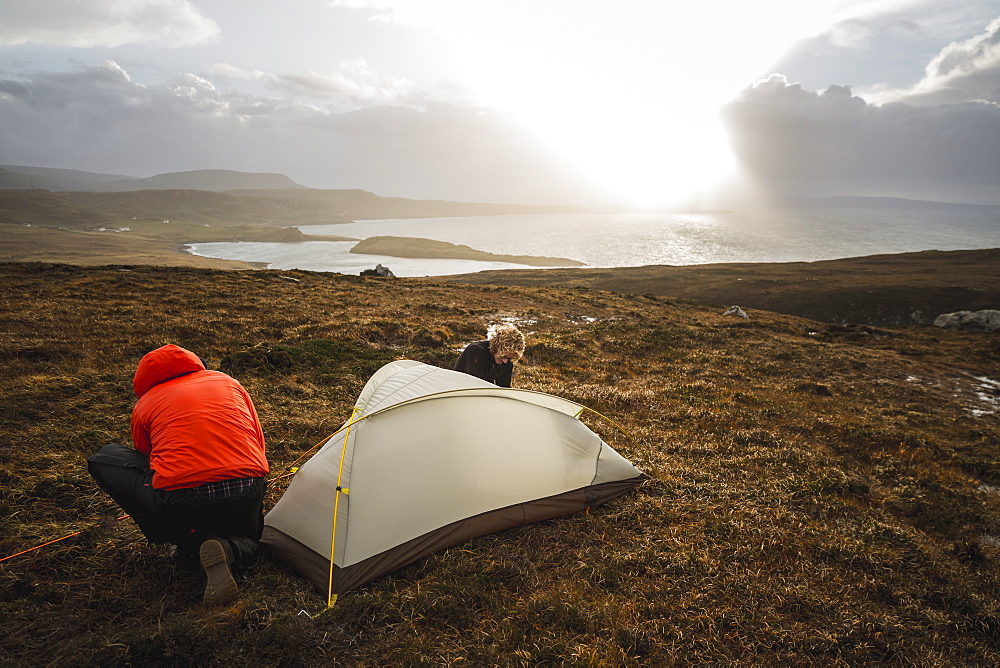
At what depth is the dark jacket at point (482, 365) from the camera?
30.8ft

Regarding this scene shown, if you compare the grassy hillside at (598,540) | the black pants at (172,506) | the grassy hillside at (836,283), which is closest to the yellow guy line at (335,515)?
the grassy hillside at (598,540)

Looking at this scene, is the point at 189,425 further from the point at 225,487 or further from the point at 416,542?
the point at 416,542

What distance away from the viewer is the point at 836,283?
62.5 m

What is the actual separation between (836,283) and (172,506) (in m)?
76.3

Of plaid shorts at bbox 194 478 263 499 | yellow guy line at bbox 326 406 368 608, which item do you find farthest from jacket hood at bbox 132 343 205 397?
yellow guy line at bbox 326 406 368 608

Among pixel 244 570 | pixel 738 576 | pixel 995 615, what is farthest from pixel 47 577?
pixel 995 615

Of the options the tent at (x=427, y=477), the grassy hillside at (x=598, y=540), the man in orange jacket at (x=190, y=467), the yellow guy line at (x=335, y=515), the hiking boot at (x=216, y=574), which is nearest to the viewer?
the grassy hillside at (x=598, y=540)

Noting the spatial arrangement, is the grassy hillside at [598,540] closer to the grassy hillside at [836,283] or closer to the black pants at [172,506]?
the black pants at [172,506]

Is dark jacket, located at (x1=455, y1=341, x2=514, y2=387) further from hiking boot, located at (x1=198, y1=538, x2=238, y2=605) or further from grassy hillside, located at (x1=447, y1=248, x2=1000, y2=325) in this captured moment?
grassy hillside, located at (x1=447, y1=248, x2=1000, y2=325)

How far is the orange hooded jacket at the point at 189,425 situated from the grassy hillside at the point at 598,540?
151 cm

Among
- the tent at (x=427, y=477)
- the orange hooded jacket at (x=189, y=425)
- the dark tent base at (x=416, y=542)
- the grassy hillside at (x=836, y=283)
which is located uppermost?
the grassy hillside at (x=836, y=283)

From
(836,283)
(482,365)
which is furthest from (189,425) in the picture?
(836,283)

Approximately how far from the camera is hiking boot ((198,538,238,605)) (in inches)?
203

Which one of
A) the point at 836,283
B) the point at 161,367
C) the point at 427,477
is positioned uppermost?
the point at 836,283
